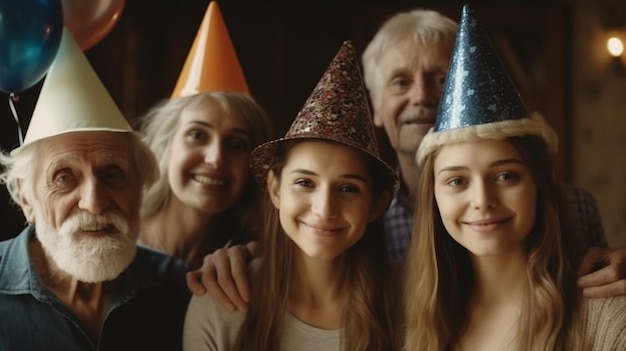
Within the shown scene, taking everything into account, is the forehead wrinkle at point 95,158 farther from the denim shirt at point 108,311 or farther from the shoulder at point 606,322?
the shoulder at point 606,322

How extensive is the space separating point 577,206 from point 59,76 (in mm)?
1708

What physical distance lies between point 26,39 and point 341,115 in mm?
847

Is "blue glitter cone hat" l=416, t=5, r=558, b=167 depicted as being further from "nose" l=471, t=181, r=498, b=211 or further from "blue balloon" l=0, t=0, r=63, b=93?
"blue balloon" l=0, t=0, r=63, b=93

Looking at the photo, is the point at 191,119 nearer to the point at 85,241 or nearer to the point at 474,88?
the point at 85,241

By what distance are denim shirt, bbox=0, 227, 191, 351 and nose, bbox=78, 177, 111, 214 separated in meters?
0.23

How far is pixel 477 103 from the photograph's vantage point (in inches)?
77.4

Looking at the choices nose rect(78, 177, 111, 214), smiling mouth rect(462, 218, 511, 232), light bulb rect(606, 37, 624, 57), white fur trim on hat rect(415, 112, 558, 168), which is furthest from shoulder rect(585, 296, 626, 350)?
light bulb rect(606, 37, 624, 57)

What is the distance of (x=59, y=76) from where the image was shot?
7.55ft

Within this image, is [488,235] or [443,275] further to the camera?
[443,275]

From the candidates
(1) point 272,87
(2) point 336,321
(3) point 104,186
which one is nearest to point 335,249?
(2) point 336,321

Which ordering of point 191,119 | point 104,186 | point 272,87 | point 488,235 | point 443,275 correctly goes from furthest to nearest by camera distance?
point 272,87 < point 191,119 < point 104,186 < point 443,275 < point 488,235

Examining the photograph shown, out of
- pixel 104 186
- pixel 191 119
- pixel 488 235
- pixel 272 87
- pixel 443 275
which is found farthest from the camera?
pixel 272 87

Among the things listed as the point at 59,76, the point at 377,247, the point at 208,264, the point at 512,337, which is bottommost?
the point at 512,337

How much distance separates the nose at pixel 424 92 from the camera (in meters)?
2.69
